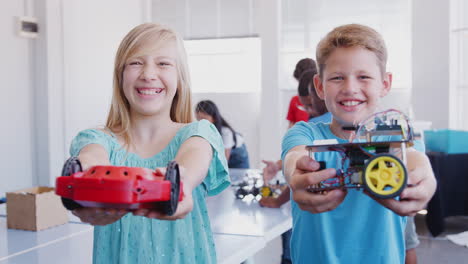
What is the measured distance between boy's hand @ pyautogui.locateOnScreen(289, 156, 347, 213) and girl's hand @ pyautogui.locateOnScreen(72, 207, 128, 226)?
13.2 inches

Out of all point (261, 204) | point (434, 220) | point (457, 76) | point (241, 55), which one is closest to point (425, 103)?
point (457, 76)

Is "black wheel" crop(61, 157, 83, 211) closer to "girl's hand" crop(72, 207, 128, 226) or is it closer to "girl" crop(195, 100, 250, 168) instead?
"girl's hand" crop(72, 207, 128, 226)

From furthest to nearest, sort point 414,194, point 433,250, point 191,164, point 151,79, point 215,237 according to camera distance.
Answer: point 433,250, point 215,237, point 151,79, point 191,164, point 414,194

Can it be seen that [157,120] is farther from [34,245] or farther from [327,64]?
[34,245]

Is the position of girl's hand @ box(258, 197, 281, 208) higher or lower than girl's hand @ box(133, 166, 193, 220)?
lower

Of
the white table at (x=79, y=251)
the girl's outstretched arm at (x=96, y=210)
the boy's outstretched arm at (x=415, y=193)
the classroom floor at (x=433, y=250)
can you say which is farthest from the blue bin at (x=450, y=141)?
the girl's outstretched arm at (x=96, y=210)

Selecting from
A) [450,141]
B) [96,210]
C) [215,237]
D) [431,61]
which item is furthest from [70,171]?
[431,61]

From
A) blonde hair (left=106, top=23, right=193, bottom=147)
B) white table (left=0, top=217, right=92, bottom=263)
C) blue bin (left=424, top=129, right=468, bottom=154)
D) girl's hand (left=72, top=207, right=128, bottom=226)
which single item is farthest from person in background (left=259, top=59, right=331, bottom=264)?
blue bin (left=424, top=129, right=468, bottom=154)

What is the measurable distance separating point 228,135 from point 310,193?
3559 mm

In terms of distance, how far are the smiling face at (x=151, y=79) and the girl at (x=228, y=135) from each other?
3.19 meters

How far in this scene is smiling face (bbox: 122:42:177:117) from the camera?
1.27 meters

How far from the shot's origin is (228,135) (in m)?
4.51

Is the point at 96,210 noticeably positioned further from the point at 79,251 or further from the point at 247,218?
the point at 247,218

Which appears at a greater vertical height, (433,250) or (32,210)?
(32,210)
